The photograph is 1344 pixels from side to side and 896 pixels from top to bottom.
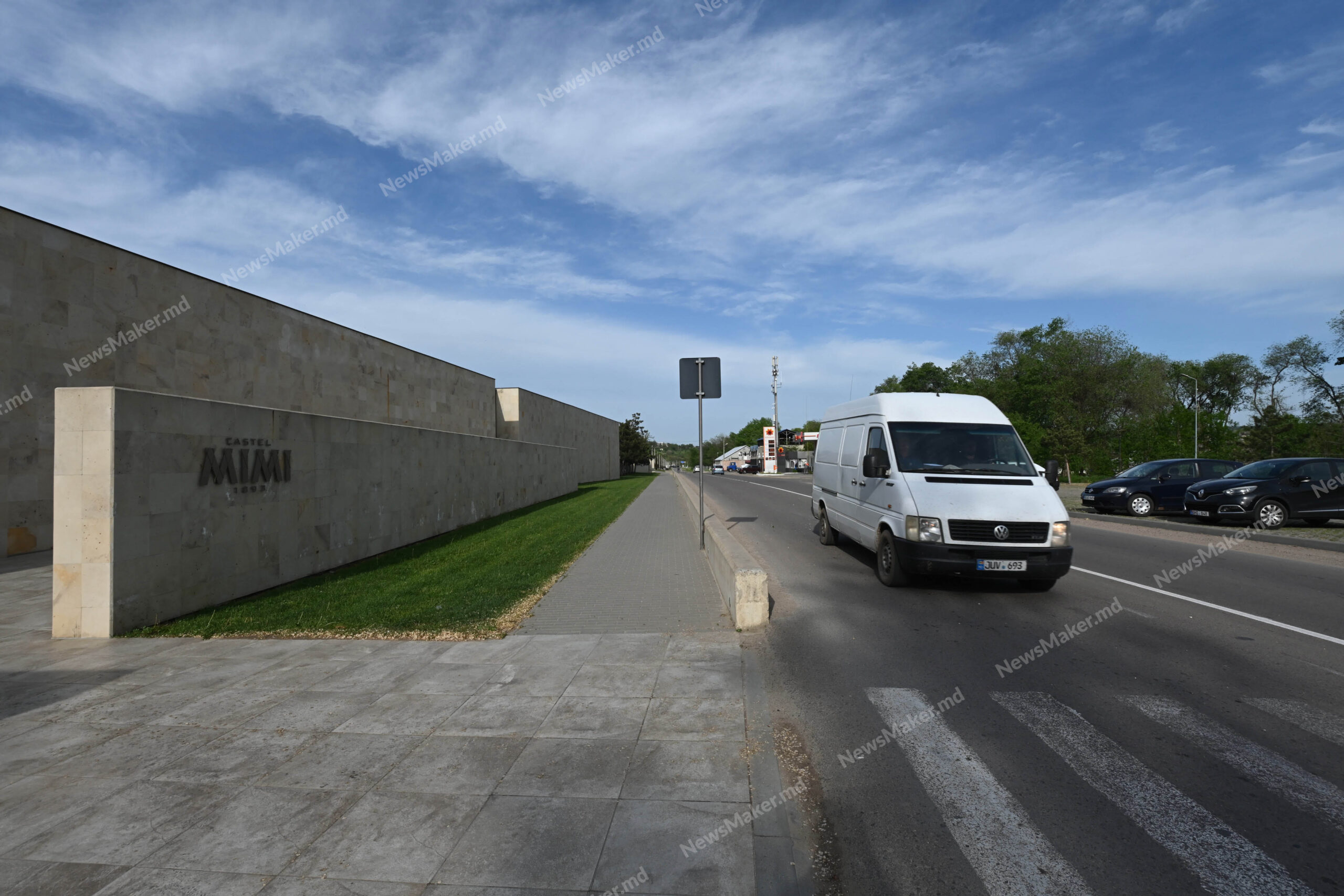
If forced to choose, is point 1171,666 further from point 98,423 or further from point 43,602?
point 43,602

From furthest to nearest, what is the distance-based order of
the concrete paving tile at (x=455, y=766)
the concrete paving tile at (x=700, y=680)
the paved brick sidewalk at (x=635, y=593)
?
the paved brick sidewalk at (x=635, y=593), the concrete paving tile at (x=700, y=680), the concrete paving tile at (x=455, y=766)

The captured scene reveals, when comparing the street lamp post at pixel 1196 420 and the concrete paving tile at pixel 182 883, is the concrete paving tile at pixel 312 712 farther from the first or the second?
the street lamp post at pixel 1196 420

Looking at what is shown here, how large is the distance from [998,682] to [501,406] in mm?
36884

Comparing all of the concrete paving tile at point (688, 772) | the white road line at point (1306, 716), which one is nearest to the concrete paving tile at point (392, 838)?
the concrete paving tile at point (688, 772)

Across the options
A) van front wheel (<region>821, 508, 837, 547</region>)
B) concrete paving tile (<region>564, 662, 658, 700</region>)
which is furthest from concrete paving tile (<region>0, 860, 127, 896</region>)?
van front wheel (<region>821, 508, 837, 547</region>)

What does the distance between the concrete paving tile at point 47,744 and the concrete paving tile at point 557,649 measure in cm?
264

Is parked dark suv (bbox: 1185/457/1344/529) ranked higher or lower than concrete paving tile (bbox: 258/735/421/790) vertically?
higher

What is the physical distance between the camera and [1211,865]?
9.57 ft

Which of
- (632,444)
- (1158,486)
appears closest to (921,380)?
(632,444)

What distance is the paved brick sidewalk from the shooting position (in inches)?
272

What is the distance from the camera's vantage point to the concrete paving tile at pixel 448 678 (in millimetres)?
4988

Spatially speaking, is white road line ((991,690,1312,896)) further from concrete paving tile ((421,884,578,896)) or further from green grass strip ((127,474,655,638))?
green grass strip ((127,474,655,638))

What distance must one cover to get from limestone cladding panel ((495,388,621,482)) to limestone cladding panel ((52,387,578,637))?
26501 millimetres

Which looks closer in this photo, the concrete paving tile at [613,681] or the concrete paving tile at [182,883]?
the concrete paving tile at [182,883]
